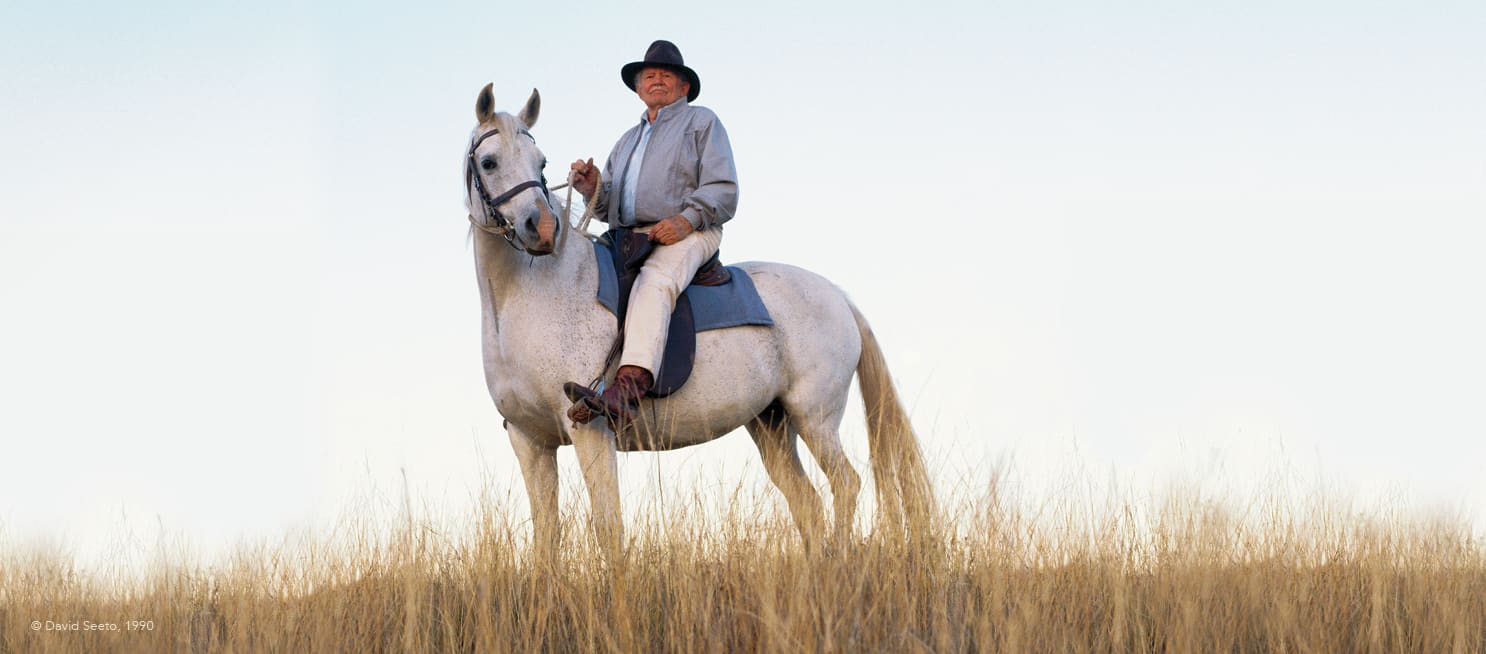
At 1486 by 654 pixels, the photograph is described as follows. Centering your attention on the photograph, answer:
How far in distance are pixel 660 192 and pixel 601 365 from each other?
1053 mm

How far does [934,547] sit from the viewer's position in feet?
17.4

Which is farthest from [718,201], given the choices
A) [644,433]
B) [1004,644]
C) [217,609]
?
[217,609]

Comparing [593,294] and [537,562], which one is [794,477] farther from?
[537,562]

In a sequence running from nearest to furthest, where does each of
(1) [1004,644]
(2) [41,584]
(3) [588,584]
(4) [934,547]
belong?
(1) [1004,644] → (3) [588,584] → (4) [934,547] → (2) [41,584]

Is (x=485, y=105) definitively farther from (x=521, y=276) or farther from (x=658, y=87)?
(x=658, y=87)

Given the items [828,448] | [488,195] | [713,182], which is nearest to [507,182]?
[488,195]

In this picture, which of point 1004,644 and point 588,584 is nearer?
point 1004,644

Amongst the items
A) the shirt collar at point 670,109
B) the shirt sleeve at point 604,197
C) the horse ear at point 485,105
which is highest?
the shirt collar at point 670,109

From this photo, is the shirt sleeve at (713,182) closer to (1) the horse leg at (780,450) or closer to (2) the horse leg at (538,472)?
(1) the horse leg at (780,450)

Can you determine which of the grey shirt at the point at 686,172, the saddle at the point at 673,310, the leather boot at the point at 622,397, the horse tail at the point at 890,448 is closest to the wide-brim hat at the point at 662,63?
the grey shirt at the point at 686,172

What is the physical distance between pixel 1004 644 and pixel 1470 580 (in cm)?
362

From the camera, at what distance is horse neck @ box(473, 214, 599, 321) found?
5.57 meters

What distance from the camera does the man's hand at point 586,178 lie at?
609 centimetres

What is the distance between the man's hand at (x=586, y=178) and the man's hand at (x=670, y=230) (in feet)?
1.58
